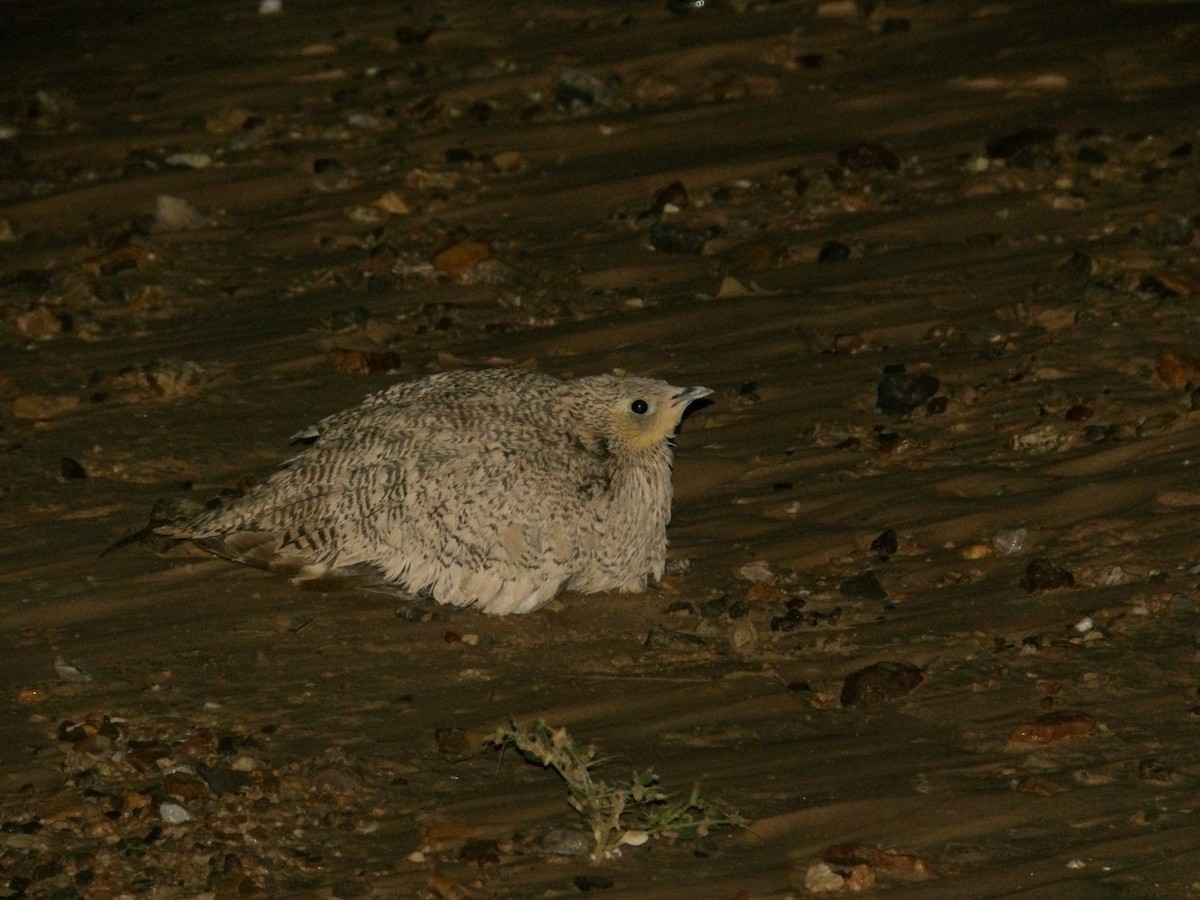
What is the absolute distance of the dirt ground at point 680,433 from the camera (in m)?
4.84

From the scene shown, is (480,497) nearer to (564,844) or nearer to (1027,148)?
(564,844)

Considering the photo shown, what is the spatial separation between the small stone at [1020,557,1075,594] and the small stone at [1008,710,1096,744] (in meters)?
0.85

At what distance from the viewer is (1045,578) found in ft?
19.2

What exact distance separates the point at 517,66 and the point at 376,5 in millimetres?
1711

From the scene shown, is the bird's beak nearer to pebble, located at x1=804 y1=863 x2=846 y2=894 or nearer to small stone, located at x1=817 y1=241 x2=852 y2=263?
pebble, located at x1=804 y1=863 x2=846 y2=894

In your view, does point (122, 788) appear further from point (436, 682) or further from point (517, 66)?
point (517, 66)

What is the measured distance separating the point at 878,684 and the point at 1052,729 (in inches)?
20.6

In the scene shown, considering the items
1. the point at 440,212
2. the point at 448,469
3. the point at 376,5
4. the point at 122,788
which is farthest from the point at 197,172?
the point at 122,788

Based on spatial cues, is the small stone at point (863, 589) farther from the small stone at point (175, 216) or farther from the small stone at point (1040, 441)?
the small stone at point (175, 216)

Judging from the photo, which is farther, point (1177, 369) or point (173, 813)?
point (1177, 369)

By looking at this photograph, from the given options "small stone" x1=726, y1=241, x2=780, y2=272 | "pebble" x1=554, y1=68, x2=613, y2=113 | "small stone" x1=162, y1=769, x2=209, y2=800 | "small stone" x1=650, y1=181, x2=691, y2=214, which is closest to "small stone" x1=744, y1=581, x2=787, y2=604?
"small stone" x1=162, y1=769, x2=209, y2=800

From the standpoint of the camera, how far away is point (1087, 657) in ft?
17.9

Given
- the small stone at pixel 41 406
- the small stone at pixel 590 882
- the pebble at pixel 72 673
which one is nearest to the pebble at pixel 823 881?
the small stone at pixel 590 882

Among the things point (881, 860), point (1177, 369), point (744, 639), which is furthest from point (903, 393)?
point (881, 860)
